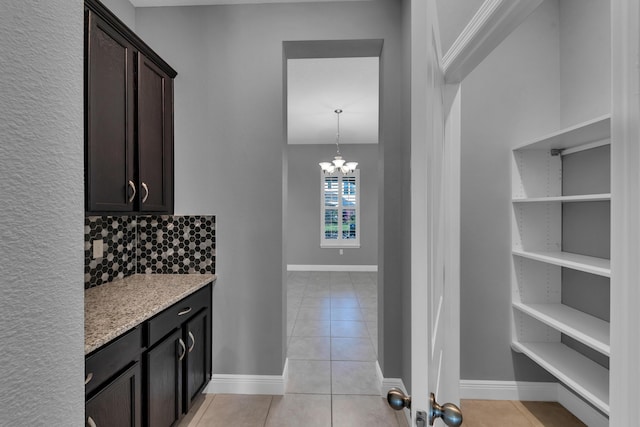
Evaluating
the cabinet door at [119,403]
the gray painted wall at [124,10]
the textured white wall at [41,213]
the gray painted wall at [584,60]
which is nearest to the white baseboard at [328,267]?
the gray painted wall at [584,60]

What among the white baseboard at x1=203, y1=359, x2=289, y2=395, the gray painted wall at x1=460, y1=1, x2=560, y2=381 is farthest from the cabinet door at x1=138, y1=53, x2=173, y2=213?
the gray painted wall at x1=460, y1=1, x2=560, y2=381

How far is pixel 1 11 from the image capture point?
1.26 feet

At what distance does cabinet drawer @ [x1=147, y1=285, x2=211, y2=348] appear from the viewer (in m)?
1.62

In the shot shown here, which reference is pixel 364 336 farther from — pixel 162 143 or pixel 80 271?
pixel 80 271

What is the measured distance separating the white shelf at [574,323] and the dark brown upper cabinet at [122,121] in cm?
245

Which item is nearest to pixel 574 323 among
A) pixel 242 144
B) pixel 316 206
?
pixel 242 144

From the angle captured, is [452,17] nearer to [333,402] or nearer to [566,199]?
[566,199]

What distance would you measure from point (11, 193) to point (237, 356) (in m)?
2.30

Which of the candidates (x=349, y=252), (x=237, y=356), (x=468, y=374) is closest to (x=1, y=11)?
(x=237, y=356)

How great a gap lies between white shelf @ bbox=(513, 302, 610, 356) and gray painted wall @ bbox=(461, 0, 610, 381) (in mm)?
236

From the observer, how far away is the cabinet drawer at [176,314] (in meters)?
1.62

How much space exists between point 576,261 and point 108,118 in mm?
2595

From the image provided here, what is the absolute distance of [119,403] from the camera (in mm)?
1388

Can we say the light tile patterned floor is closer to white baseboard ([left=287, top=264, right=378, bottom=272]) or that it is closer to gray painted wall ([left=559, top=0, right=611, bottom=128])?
gray painted wall ([left=559, top=0, right=611, bottom=128])
